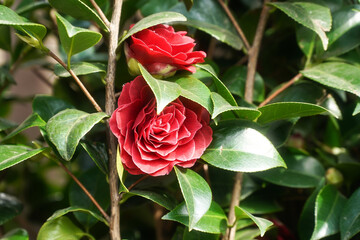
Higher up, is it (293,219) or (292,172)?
(292,172)

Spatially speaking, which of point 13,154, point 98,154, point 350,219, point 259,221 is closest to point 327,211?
point 350,219

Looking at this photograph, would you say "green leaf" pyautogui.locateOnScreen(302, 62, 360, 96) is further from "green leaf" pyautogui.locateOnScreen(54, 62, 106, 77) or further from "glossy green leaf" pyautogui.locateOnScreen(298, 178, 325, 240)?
"green leaf" pyautogui.locateOnScreen(54, 62, 106, 77)

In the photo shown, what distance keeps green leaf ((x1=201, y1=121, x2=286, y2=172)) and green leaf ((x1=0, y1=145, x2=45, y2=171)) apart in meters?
0.24

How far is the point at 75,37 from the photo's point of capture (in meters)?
0.56

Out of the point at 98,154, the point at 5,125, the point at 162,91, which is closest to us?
the point at 162,91

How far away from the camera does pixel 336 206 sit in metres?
0.70

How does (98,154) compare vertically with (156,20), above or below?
below

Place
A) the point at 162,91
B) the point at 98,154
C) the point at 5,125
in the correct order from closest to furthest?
the point at 162,91, the point at 98,154, the point at 5,125

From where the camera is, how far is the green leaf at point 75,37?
527 mm

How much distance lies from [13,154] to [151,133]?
21cm

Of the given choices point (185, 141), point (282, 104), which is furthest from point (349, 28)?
point (185, 141)

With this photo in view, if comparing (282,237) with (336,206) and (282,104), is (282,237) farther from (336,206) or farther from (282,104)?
(282,104)

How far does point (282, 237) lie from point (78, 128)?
458 millimetres

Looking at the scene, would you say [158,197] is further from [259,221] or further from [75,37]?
[75,37]
